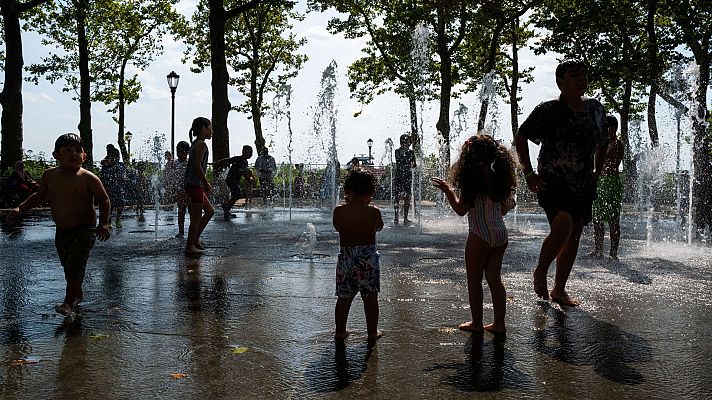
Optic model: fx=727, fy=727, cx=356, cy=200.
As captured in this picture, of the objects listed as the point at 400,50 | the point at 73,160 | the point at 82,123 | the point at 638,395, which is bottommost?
the point at 638,395

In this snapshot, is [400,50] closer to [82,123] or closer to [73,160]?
[82,123]

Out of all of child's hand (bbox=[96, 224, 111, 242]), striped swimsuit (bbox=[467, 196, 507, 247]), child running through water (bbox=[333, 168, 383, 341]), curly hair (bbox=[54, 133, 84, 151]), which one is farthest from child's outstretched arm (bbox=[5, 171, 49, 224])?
striped swimsuit (bbox=[467, 196, 507, 247])

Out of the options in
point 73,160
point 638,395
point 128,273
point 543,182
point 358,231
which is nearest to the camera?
point 638,395

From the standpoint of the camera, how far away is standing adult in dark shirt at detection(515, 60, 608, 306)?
19.1ft

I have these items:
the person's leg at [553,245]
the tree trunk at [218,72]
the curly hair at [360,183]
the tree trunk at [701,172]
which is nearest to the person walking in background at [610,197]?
the person's leg at [553,245]

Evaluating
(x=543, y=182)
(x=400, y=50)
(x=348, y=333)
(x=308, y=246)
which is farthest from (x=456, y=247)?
(x=400, y=50)

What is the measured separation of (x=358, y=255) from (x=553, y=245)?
199 centimetres

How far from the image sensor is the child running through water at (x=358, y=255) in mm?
4598

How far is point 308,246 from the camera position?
34.2ft

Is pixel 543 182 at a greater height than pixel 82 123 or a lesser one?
lesser

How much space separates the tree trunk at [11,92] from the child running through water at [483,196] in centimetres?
2004

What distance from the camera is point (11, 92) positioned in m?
22.0

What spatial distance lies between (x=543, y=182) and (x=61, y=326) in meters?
3.80

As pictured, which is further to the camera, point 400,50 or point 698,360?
point 400,50
